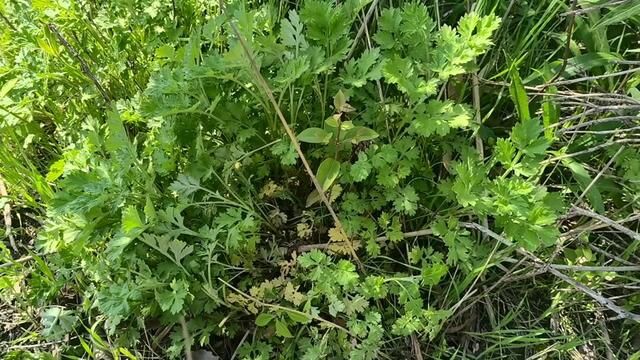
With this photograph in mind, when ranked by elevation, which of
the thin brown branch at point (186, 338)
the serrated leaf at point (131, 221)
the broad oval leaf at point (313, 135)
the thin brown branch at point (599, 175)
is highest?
the broad oval leaf at point (313, 135)

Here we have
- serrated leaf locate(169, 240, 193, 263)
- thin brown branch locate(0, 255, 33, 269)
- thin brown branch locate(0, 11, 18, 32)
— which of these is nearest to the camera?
serrated leaf locate(169, 240, 193, 263)

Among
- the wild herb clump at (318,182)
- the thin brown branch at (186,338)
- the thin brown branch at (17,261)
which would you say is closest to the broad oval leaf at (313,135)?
the wild herb clump at (318,182)

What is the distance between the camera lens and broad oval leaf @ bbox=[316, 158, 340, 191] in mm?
1528

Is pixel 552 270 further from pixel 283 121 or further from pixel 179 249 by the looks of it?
pixel 179 249

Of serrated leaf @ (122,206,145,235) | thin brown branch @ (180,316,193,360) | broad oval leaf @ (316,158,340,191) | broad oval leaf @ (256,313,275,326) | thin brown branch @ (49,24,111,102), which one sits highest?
thin brown branch @ (49,24,111,102)

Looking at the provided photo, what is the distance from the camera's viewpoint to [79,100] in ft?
6.14

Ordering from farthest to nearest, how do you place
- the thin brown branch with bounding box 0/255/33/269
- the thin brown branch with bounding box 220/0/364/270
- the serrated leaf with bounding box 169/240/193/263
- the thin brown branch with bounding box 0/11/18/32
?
the thin brown branch with bounding box 0/11/18/32 < the thin brown branch with bounding box 0/255/33/269 < the serrated leaf with bounding box 169/240/193/263 < the thin brown branch with bounding box 220/0/364/270

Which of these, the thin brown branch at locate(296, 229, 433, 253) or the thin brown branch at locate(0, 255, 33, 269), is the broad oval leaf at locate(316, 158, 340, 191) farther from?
the thin brown branch at locate(0, 255, 33, 269)

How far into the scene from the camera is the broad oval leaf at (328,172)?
5.01ft

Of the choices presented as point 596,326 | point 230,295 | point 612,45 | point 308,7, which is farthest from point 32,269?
point 612,45

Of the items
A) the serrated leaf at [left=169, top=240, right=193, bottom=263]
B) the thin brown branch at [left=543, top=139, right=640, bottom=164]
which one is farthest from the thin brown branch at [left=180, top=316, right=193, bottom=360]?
the thin brown branch at [left=543, top=139, right=640, bottom=164]

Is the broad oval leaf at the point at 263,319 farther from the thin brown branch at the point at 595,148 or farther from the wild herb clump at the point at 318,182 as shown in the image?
the thin brown branch at the point at 595,148

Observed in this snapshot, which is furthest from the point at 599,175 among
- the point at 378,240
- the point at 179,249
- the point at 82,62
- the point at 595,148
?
the point at 82,62

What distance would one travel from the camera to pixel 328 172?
154 centimetres
